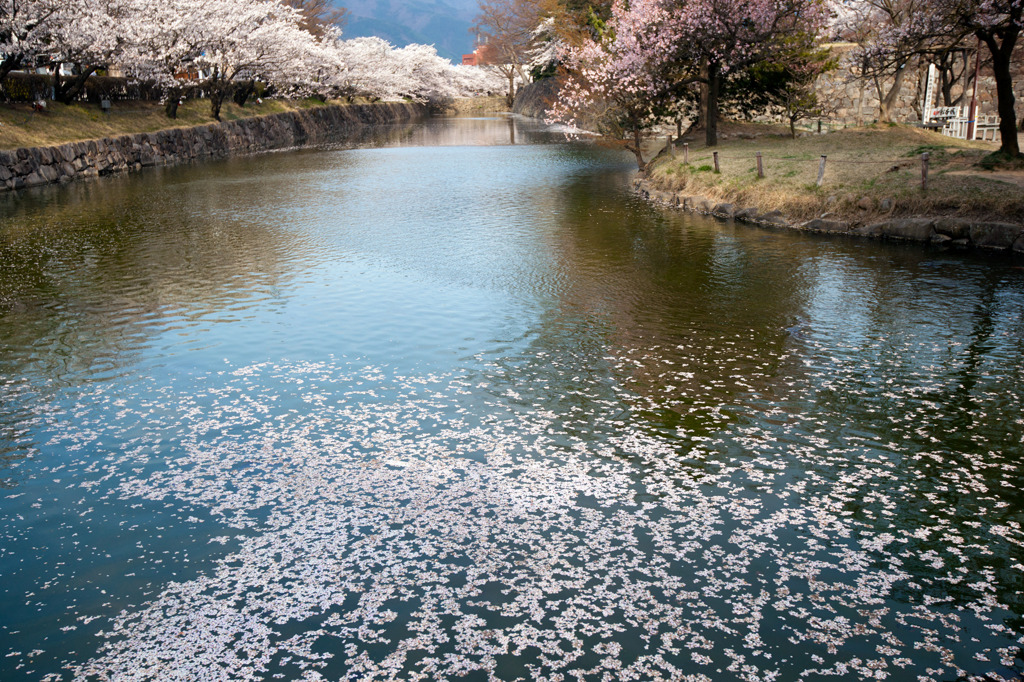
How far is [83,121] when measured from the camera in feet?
118

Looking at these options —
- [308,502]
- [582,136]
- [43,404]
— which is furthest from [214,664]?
[582,136]

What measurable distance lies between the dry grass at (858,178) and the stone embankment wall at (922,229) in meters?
0.33

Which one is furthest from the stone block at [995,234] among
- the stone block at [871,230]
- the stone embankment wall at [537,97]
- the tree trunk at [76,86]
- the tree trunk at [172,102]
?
the stone embankment wall at [537,97]

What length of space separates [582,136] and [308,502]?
50.4m

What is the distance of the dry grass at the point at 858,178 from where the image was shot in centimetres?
1789

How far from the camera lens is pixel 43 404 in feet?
32.2

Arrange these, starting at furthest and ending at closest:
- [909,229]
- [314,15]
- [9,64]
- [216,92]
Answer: [314,15], [216,92], [9,64], [909,229]

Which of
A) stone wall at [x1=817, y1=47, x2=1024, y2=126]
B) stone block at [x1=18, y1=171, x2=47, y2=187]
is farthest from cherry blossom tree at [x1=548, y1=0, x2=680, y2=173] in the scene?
stone block at [x1=18, y1=171, x2=47, y2=187]

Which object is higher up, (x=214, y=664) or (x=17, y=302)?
(x=17, y=302)

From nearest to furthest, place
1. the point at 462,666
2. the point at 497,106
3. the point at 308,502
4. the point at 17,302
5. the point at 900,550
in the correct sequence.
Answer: the point at 462,666 < the point at 900,550 < the point at 308,502 < the point at 17,302 < the point at 497,106

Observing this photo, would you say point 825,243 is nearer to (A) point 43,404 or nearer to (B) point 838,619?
(B) point 838,619

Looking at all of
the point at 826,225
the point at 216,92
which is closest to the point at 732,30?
the point at 826,225

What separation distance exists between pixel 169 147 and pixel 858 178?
Result: 116 ft

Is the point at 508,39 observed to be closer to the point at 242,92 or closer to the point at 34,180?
the point at 242,92
